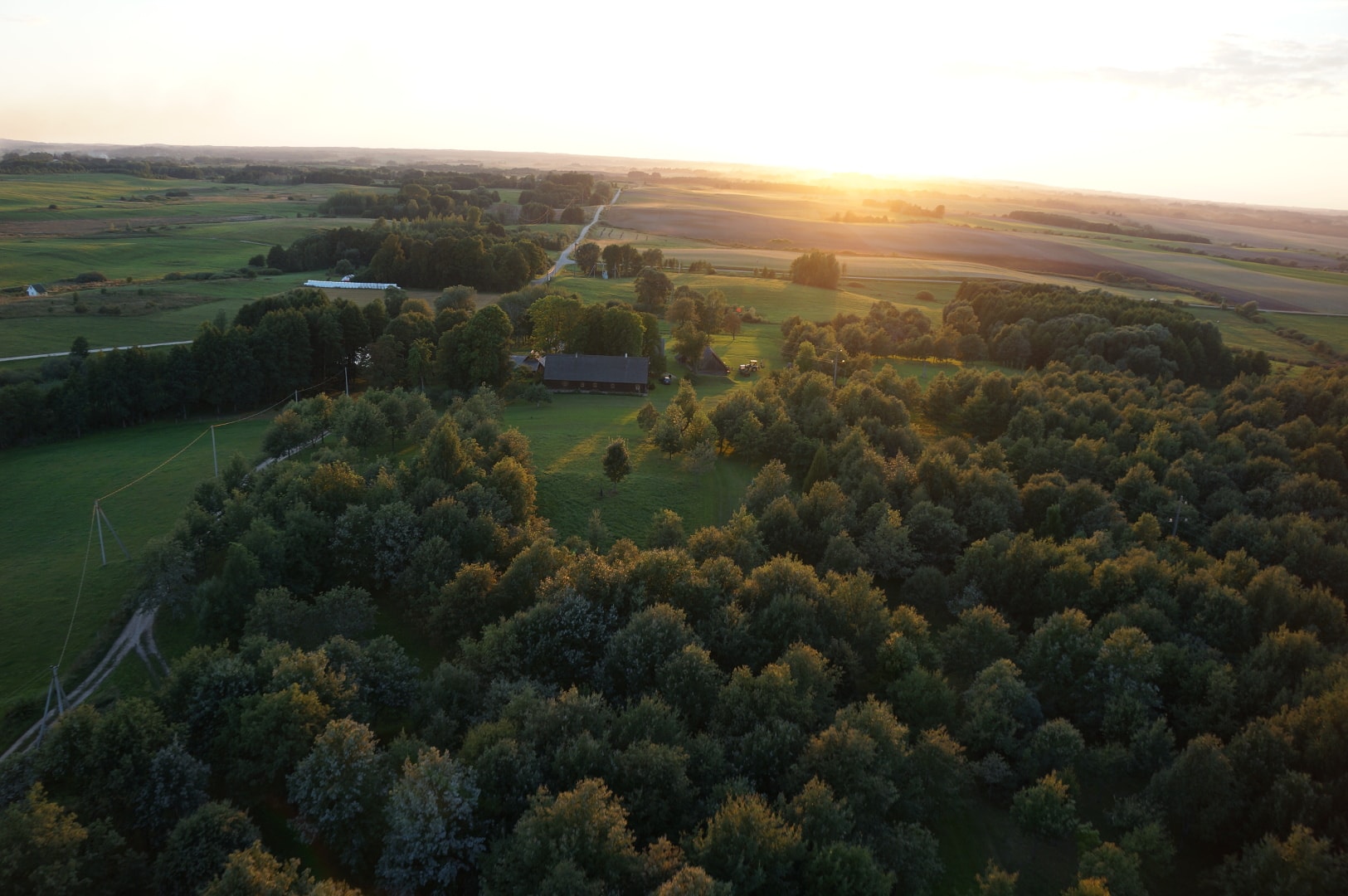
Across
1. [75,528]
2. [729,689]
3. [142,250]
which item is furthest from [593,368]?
[142,250]

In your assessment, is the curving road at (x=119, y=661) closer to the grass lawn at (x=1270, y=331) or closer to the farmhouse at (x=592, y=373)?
the farmhouse at (x=592, y=373)

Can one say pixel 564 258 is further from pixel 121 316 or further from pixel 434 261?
pixel 121 316

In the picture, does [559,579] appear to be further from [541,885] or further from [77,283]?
[77,283]

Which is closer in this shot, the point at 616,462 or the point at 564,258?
the point at 616,462

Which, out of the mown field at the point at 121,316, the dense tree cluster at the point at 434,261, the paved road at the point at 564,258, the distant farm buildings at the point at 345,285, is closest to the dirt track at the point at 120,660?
the mown field at the point at 121,316

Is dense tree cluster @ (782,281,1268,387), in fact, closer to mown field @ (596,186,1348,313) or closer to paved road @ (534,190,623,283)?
mown field @ (596,186,1348,313)

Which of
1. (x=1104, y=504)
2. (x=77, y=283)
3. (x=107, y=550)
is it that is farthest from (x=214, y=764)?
(x=77, y=283)

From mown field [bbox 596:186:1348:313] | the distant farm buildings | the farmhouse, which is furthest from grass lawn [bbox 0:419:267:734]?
mown field [bbox 596:186:1348:313]
